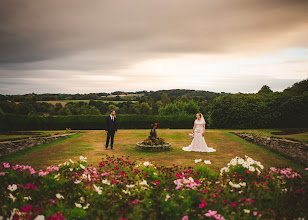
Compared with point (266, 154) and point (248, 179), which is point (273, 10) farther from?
point (248, 179)

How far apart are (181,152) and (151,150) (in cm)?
162

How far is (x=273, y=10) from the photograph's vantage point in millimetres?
12570

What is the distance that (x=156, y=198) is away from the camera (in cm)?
505

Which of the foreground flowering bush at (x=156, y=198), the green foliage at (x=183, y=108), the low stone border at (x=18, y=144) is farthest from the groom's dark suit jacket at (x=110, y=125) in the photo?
the green foliage at (x=183, y=108)

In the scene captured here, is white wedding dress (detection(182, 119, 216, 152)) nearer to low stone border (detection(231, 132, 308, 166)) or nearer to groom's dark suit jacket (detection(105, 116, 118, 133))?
low stone border (detection(231, 132, 308, 166))

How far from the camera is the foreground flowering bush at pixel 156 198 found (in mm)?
4148

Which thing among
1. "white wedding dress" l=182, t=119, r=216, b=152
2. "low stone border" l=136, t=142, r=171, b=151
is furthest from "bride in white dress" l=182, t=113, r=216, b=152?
"low stone border" l=136, t=142, r=171, b=151

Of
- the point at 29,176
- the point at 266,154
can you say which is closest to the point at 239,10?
the point at 266,154

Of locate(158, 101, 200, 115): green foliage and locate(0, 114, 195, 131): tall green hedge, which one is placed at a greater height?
locate(158, 101, 200, 115): green foliage

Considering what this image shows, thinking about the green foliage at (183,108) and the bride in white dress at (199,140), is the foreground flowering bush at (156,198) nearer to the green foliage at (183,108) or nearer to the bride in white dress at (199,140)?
the bride in white dress at (199,140)

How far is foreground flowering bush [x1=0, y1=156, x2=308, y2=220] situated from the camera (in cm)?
415

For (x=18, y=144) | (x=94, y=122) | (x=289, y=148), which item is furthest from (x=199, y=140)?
(x=94, y=122)

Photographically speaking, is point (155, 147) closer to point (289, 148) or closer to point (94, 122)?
point (289, 148)

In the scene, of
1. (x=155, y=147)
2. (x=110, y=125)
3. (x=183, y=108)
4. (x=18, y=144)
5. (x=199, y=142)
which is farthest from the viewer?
(x=183, y=108)
